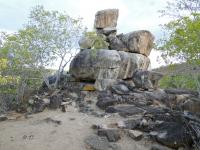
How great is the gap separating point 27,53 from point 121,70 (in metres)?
8.24

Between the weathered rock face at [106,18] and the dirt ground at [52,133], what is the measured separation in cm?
1254

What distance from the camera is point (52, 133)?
18547 mm

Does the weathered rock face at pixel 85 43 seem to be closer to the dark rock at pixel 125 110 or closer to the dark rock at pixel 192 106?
the dark rock at pixel 125 110

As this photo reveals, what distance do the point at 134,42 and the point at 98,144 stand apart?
15.7 m

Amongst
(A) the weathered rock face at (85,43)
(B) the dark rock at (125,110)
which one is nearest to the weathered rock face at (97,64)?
(A) the weathered rock face at (85,43)

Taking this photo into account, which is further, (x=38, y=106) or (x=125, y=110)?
(x=38, y=106)

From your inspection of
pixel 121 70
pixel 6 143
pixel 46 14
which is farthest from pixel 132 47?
pixel 6 143

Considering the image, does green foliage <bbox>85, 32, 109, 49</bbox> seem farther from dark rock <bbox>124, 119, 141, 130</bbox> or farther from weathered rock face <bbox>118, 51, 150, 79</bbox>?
dark rock <bbox>124, 119, 141, 130</bbox>

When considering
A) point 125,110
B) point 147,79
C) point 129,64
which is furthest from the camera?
point 129,64

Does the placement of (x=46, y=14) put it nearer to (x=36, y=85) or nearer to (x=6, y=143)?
(x=36, y=85)

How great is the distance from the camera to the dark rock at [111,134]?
698 inches

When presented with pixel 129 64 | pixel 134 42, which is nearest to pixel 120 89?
pixel 129 64

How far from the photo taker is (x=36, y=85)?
29016 millimetres

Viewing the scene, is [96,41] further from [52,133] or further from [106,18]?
[52,133]
